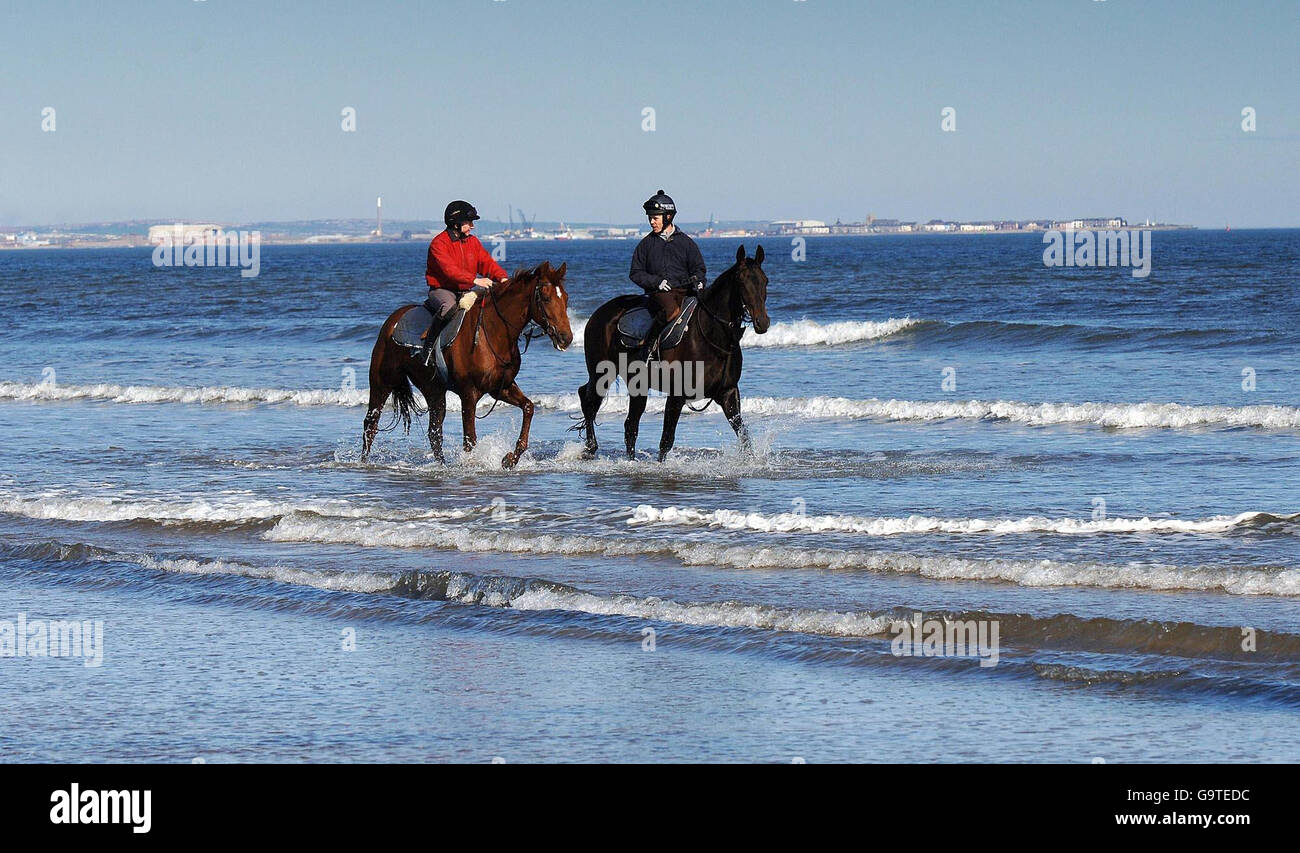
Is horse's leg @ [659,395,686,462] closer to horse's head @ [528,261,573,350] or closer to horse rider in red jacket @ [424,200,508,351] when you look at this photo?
horse's head @ [528,261,573,350]

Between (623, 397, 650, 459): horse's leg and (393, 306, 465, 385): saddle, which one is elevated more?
(393, 306, 465, 385): saddle

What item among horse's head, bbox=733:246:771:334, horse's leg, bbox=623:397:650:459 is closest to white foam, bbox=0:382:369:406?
horse's leg, bbox=623:397:650:459

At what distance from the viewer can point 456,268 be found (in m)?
14.9

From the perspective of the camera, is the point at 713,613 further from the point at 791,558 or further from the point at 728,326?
the point at 728,326

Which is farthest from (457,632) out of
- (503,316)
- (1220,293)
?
(1220,293)

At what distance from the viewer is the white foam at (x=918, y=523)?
10.9 meters

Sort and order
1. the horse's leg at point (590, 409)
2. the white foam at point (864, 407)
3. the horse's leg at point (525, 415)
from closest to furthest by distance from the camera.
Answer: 1. the horse's leg at point (525, 415)
2. the horse's leg at point (590, 409)
3. the white foam at point (864, 407)

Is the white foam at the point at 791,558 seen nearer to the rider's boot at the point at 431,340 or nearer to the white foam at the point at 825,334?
the rider's boot at the point at 431,340

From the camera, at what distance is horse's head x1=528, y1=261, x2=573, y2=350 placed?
14.3 meters

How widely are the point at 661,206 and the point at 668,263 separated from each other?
644 millimetres

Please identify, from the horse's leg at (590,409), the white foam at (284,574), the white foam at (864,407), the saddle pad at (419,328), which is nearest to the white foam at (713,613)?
the white foam at (284,574)

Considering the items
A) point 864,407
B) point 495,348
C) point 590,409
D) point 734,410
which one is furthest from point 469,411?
point 864,407

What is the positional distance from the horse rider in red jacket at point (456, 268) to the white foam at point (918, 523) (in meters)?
4.04

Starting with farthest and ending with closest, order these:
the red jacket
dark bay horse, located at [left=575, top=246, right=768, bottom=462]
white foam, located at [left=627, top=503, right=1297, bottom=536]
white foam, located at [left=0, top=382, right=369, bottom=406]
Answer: white foam, located at [left=0, top=382, right=369, bottom=406] < the red jacket < dark bay horse, located at [left=575, top=246, right=768, bottom=462] < white foam, located at [left=627, top=503, right=1297, bottom=536]
